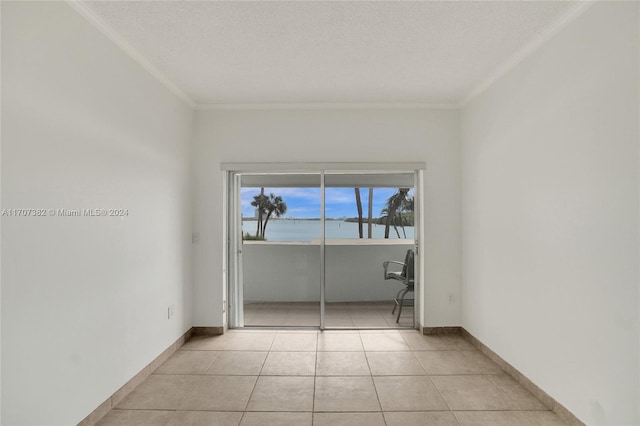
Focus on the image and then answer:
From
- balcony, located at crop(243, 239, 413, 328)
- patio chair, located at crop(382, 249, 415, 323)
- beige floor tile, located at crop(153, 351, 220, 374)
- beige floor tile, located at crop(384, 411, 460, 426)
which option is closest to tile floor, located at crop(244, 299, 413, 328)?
balcony, located at crop(243, 239, 413, 328)

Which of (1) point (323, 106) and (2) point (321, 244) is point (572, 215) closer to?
(2) point (321, 244)

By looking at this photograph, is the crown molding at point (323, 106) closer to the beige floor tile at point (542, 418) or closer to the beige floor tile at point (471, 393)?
the beige floor tile at point (471, 393)

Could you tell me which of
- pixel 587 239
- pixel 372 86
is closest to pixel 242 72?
pixel 372 86

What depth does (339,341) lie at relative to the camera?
3.66 metres

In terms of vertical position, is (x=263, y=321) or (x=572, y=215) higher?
(x=572, y=215)

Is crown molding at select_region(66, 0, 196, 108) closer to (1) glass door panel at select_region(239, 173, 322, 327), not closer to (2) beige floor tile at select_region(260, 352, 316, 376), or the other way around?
(1) glass door panel at select_region(239, 173, 322, 327)

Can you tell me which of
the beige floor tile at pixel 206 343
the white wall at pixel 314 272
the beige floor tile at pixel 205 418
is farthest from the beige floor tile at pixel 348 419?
the white wall at pixel 314 272

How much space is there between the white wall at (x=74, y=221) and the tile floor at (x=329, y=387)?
0.45 metres

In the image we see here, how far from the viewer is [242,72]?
3.03 m

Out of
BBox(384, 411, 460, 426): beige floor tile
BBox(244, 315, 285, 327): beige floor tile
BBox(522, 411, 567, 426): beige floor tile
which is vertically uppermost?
BBox(244, 315, 285, 327): beige floor tile

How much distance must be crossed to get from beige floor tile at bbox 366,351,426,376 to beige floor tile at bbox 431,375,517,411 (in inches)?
8.4

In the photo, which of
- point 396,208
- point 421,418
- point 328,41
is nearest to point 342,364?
point 421,418

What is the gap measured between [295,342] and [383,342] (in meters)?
0.96

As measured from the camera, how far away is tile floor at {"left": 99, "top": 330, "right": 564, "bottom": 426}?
2264mm
